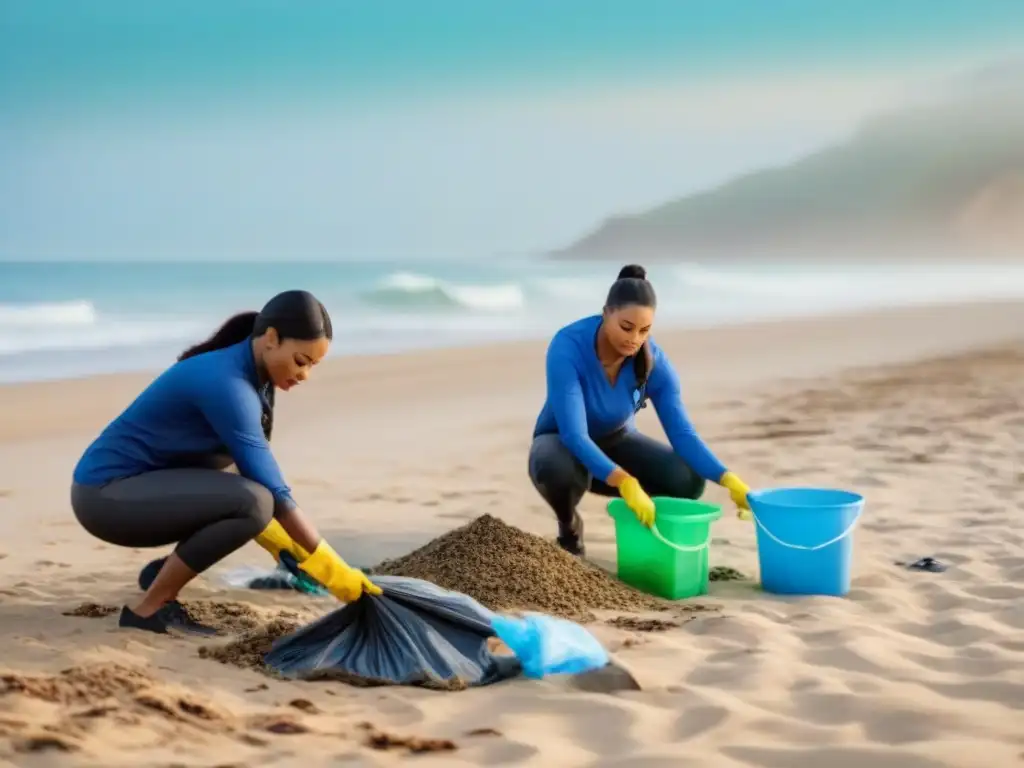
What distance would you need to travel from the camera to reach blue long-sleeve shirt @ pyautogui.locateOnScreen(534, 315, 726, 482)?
4.32 metres

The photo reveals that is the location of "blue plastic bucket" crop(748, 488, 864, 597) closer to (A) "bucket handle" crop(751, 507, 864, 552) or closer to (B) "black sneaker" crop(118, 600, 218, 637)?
(A) "bucket handle" crop(751, 507, 864, 552)

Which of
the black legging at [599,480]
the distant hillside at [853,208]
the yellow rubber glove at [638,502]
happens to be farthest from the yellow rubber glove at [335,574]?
the distant hillside at [853,208]

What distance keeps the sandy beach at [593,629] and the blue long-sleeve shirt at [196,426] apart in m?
0.50

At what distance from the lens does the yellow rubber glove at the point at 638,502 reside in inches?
→ 156

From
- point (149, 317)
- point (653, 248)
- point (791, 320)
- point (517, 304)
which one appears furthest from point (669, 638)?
point (653, 248)

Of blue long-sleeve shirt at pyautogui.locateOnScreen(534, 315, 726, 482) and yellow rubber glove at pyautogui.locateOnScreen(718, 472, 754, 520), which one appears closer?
yellow rubber glove at pyautogui.locateOnScreen(718, 472, 754, 520)

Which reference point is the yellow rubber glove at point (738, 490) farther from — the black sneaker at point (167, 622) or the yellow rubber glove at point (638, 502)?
the black sneaker at point (167, 622)

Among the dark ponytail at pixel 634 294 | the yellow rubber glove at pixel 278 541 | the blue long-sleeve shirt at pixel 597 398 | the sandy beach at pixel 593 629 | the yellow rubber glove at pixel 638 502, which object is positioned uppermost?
the dark ponytail at pixel 634 294

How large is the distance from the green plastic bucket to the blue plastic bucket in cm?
19

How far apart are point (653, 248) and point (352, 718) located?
9211cm

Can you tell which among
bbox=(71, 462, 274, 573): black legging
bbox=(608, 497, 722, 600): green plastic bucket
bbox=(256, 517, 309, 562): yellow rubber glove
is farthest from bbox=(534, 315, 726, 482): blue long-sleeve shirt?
bbox=(71, 462, 274, 573): black legging

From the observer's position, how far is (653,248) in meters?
93.5

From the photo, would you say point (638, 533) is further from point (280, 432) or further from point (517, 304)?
point (517, 304)

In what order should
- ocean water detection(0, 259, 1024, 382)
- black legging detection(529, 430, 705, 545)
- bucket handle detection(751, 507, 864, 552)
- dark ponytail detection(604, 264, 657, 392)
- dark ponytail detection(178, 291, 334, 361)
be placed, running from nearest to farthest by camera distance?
dark ponytail detection(178, 291, 334, 361) → bucket handle detection(751, 507, 864, 552) → dark ponytail detection(604, 264, 657, 392) → black legging detection(529, 430, 705, 545) → ocean water detection(0, 259, 1024, 382)
